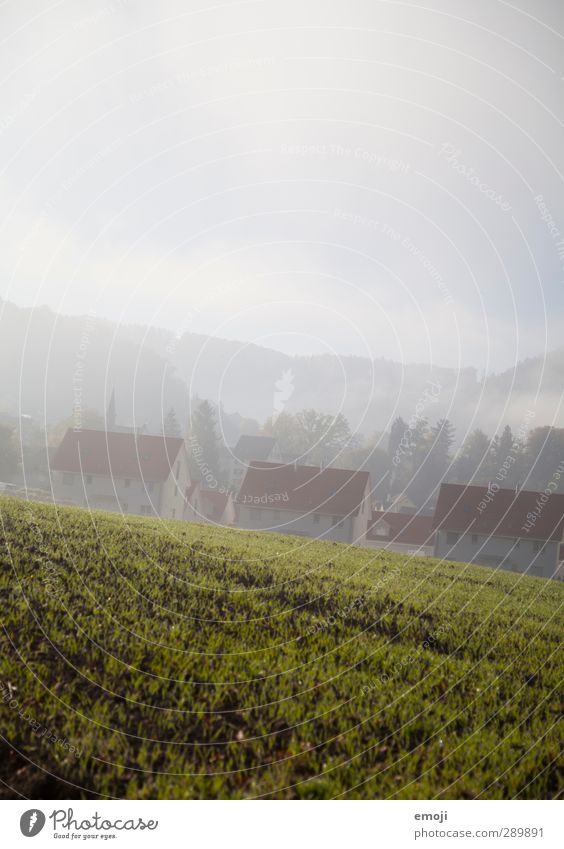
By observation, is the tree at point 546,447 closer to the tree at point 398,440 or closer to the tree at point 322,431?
the tree at point 398,440

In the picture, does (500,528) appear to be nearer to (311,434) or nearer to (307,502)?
(307,502)

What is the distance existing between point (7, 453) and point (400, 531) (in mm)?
37033

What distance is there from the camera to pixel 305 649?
749 cm

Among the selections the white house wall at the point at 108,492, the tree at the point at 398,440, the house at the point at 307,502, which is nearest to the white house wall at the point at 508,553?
the house at the point at 307,502

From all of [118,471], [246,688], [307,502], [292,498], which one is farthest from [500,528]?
[246,688]

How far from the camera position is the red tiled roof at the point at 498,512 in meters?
44.2

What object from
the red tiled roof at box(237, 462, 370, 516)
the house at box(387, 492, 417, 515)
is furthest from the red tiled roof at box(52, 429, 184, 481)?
the house at box(387, 492, 417, 515)

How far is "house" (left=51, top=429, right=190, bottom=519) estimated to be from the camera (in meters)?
40.2

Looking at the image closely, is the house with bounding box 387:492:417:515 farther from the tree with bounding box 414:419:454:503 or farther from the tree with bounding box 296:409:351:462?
the tree with bounding box 296:409:351:462

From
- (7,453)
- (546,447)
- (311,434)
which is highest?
(311,434)

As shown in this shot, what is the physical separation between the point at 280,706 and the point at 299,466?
44246mm

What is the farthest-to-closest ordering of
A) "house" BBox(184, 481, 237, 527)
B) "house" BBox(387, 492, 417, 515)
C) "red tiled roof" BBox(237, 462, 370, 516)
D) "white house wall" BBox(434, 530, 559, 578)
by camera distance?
"house" BBox(387, 492, 417, 515) → "house" BBox(184, 481, 237, 527) → "red tiled roof" BBox(237, 462, 370, 516) → "white house wall" BBox(434, 530, 559, 578)

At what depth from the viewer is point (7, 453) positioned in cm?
3106
